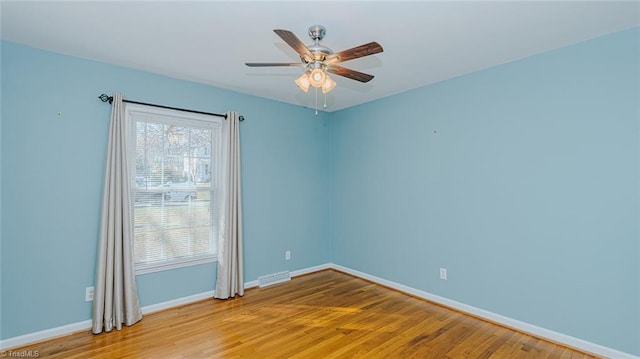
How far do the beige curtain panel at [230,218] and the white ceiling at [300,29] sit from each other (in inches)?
33.7

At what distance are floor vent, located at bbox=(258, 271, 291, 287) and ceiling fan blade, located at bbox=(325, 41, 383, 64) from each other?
3104 mm

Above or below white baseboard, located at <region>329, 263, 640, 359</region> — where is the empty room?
above

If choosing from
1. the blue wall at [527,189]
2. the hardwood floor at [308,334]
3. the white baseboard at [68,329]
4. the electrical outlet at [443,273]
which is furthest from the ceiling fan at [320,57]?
the white baseboard at [68,329]

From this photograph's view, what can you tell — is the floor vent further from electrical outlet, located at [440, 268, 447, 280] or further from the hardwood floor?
electrical outlet, located at [440, 268, 447, 280]

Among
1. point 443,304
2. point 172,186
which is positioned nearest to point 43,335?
point 172,186

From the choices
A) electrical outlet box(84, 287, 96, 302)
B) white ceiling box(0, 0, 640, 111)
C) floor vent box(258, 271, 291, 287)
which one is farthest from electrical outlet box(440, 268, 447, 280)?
electrical outlet box(84, 287, 96, 302)

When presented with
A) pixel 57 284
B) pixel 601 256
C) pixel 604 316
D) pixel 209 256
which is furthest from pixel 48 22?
pixel 604 316

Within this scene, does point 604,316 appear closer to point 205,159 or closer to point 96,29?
point 205,159

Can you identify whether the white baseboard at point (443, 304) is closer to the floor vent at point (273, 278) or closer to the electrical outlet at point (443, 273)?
the floor vent at point (273, 278)

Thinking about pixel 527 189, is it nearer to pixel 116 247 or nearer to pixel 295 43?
pixel 295 43

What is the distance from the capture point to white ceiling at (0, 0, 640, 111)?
7.01ft

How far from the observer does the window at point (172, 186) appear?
3346 millimetres

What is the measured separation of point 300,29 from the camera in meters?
2.41

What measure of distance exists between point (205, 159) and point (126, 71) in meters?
1.21
